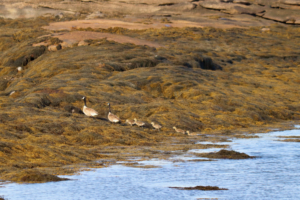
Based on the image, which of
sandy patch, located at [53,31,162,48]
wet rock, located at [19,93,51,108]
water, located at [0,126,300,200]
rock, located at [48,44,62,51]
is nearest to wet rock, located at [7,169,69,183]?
water, located at [0,126,300,200]

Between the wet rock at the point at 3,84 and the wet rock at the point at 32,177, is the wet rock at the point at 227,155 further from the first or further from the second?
the wet rock at the point at 3,84

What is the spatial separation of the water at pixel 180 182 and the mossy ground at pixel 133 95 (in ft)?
3.51

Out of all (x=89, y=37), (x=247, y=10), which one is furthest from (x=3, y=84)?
(x=247, y=10)

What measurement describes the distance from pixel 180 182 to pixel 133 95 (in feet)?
57.0

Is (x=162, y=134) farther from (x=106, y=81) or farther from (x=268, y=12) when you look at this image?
(x=268, y=12)

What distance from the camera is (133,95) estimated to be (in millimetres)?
29281

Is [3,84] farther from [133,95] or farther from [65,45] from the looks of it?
[133,95]

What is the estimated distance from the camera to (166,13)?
251 ft

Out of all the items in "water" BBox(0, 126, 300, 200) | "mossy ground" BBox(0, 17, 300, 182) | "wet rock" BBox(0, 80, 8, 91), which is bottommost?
"wet rock" BBox(0, 80, 8, 91)

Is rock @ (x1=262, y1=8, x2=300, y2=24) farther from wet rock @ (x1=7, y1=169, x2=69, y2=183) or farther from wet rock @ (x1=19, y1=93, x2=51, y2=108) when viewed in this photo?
wet rock @ (x1=7, y1=169, x2=69, y2=183)

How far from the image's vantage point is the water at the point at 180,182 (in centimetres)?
1062

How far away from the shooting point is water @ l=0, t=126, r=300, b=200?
1062cm

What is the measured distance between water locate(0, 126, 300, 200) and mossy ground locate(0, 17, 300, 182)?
107cm

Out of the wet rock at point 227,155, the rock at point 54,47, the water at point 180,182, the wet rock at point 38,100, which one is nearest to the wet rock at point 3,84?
the rock at point 54,47
